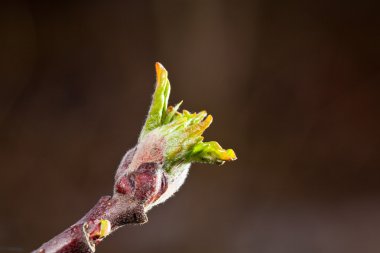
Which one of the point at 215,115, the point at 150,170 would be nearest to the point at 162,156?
the point at 150,170

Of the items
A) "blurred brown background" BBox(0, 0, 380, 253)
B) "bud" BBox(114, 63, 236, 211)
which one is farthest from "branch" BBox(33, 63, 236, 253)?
"blurred brown background" BBox(0, 0, 380, 253)

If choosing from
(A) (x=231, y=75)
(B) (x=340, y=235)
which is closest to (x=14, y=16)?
(A) (x=231, y=75)

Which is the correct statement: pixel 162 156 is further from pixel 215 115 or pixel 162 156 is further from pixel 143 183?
pixel 215 115

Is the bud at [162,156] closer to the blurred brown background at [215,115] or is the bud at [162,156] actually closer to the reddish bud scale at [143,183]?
the reddish bud scale at [143,183]

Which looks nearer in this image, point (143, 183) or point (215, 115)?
point (143, 183)

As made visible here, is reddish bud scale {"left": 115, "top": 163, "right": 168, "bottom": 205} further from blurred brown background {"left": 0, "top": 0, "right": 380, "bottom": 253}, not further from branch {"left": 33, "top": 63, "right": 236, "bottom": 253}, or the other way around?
blurred brown background {"left": 0, "top": 0, "right": 380, "bottom": 253}

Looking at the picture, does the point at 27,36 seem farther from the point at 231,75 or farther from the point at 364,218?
the point at 364,218
